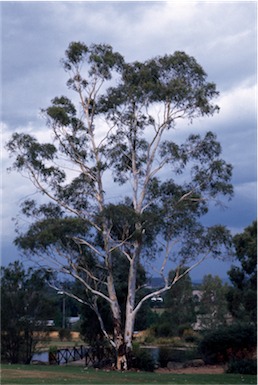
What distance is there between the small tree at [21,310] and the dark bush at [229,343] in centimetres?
691

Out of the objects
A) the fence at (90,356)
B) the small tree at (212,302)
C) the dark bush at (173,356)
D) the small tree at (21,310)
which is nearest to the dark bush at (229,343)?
the dark bush at (173,356)

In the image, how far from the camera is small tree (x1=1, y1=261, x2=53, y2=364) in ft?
85.7

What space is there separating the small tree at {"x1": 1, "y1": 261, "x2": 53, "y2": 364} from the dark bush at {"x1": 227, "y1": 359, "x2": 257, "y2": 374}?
8155mm

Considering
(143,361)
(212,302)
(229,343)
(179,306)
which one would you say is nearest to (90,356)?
(143,361)

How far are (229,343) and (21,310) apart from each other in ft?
28.2

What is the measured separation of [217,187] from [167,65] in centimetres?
527

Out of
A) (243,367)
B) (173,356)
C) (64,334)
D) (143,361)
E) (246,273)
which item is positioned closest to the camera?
(246,273)

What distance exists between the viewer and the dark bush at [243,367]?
22.6 meters

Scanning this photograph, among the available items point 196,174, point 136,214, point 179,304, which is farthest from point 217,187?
point 179,304

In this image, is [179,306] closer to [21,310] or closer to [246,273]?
[21,310]

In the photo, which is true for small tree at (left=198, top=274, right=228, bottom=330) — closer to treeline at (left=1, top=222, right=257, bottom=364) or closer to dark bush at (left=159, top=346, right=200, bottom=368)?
dark bush at (left=159, top=346, right=200, bottom=368)

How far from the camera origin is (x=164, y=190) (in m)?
25.6

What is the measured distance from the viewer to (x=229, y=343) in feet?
85.2

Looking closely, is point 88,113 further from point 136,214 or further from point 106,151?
point 136,214
